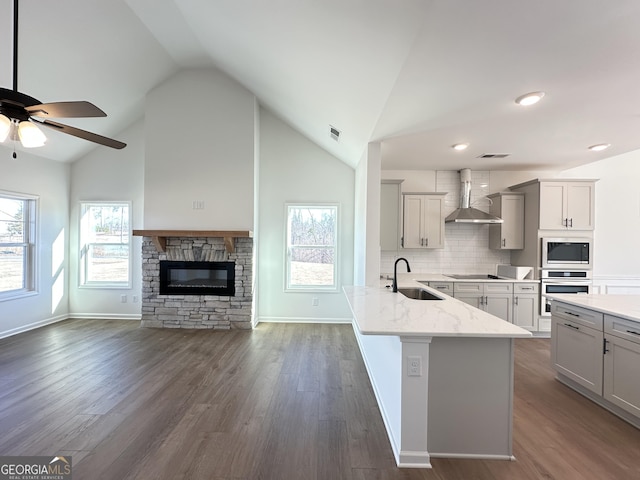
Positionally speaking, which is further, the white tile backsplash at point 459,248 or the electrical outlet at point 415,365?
the white tile backsplash at point 459,248

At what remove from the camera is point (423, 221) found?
4883 millimetres

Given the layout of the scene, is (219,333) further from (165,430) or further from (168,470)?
(168,470)

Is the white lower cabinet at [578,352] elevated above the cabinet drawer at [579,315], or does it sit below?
below

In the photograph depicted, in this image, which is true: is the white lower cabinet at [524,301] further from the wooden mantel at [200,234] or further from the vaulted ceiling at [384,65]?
the wooden mantel at [200,234]

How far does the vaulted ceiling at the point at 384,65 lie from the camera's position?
5.43 feet

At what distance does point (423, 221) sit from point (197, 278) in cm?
381

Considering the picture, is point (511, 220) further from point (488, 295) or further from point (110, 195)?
point (110, 195)

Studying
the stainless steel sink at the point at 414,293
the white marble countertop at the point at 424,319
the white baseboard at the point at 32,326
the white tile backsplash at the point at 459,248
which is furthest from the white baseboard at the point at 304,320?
the white baseboard at the point at 32,326

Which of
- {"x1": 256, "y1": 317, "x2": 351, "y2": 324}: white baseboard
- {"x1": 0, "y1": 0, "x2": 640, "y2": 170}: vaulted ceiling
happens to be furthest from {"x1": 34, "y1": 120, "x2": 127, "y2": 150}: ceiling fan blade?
{"x1": 256, "y1": 317, "x2": 351, "y2": 324}: white baseboard

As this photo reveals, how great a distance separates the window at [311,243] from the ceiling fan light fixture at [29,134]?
11.7 feet

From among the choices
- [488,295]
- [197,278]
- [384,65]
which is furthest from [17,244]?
[488,295]

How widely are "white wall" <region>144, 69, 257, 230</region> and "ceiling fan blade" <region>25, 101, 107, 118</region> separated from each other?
285 cm

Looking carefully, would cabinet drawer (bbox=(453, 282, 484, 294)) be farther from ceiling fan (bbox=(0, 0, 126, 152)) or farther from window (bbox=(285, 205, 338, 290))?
ceiling fan (bbox=(0, 0, 126, 152))

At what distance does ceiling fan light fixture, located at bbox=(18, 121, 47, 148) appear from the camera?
82.1 inches
